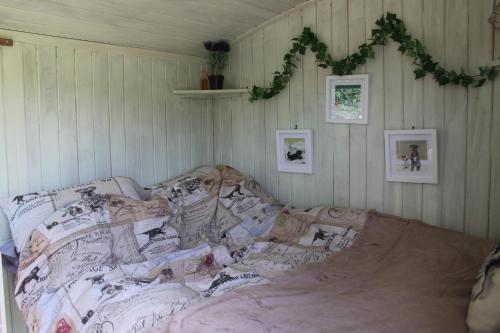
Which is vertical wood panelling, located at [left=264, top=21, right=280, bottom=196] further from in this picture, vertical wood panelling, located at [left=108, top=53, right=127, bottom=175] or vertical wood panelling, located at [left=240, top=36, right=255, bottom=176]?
vertical wood panelling, located at [left=108, top=53, right=127, bottom=175]

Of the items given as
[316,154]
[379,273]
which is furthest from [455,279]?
[316,154]

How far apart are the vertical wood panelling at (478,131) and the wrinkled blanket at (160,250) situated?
1.78 feet

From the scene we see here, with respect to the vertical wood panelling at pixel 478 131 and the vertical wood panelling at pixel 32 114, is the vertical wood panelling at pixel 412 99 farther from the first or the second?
the vertical wood panelling at pixel 32 114

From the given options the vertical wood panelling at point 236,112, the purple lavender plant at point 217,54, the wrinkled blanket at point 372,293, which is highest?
the purple lavender plant at point 217,54

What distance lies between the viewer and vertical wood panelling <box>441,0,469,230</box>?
1.90m

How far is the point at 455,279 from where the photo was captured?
1.55m

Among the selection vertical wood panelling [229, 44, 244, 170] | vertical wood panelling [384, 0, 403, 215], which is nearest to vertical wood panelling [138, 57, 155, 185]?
vertical wood panelling [229, 44, 244, 170]

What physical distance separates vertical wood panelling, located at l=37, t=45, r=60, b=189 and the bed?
0.20 metres

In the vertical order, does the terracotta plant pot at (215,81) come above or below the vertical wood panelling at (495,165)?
above

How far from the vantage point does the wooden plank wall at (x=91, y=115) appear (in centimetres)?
205

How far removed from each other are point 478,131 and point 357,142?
0.63 metres

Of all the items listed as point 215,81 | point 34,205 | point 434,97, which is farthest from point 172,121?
point 434,97

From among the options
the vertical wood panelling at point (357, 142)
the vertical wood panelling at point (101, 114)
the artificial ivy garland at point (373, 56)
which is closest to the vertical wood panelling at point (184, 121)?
the vertical wood panelling at point (101, 114)

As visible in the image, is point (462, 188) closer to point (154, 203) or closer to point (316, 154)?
point (316, 154)
